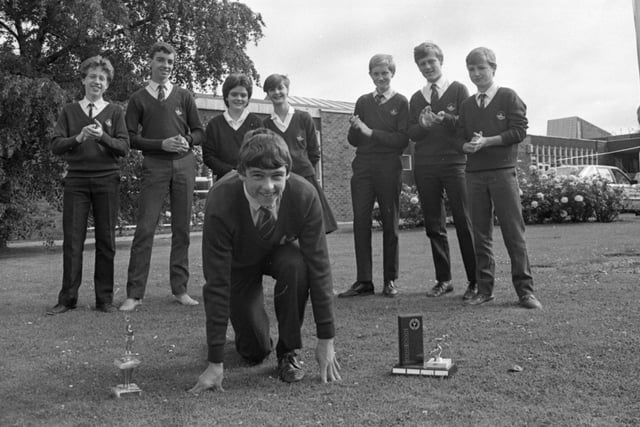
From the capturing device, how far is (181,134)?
5.80 metres

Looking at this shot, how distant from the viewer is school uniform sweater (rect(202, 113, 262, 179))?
18.0ft

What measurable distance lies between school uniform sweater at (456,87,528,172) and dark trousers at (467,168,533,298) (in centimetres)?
8

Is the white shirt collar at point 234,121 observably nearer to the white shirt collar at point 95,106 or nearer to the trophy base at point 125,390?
the white shirt collar at point 95,106

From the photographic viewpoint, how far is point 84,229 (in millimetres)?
5473

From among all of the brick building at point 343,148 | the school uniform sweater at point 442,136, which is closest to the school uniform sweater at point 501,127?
the school uniform sweater at point 442,136

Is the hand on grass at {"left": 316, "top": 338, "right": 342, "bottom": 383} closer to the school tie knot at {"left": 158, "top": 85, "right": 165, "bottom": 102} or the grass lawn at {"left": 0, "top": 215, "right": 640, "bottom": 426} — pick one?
the grass lawn at {"left": 0, "top": 215, "right": 640, "bottom": 426}

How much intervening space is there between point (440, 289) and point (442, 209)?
759mm

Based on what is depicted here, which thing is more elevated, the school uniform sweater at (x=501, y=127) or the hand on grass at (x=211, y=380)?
the school uniform sweater at (x=501, y=127)

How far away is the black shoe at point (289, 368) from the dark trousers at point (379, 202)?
2659mm

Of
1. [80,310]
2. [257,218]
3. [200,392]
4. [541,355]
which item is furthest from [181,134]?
[541,355]

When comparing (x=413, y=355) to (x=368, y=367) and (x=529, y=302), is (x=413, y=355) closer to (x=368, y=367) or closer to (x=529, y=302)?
(x=368, y=367)

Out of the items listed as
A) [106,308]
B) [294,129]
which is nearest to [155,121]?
[294,129]

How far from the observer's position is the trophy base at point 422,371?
3.18 m

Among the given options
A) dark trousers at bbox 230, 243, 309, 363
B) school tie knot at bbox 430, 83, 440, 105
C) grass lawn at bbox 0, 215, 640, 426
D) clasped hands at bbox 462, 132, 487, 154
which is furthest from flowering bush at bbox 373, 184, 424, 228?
dark trousers at bbox 230, 243, 309, 363
